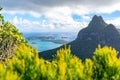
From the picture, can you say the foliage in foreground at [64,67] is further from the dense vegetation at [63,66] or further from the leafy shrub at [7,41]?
the leafy shrub at [7,41]

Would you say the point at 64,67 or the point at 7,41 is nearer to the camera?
the point at 64,67

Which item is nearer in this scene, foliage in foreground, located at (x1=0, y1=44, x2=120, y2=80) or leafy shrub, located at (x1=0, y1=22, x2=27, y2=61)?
foliage in foreground, located at (x1=0, y1=44, x2=120, y2=80)

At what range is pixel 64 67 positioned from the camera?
66.6ft

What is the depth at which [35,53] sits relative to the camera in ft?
73.4

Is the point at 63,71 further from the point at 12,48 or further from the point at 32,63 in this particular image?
the point at 12,48

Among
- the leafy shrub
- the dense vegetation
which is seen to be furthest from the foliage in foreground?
the leafy shrub

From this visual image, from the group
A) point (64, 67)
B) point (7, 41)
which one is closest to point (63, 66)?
point (64, 67)

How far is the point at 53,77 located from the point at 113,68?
4.56 m

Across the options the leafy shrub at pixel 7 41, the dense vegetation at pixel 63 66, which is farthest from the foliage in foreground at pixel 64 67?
the leafy shrub at pixel 7 41

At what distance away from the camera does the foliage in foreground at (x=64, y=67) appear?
20.6 m

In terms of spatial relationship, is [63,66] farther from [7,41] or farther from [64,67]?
[7,41]

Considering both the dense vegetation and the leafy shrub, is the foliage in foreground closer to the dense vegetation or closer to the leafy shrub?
the dense vegetation

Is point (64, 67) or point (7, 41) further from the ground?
point (7, 41)

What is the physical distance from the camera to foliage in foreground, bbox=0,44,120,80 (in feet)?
67.5
